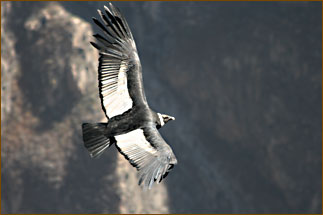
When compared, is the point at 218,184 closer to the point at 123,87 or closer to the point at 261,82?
the point at 261,82

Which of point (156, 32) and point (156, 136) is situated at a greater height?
point (156, 32)

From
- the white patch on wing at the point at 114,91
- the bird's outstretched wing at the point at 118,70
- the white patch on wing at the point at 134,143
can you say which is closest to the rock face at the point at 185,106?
the bird's outstretched wing at the point at 118,70

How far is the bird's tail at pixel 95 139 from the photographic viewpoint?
8.12 metres

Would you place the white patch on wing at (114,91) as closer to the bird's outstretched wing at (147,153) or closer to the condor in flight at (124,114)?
the condor in flight at (124,114)

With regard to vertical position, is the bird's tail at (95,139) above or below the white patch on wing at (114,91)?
below

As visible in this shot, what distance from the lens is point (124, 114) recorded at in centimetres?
852

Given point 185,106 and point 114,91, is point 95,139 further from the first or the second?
point 185,106

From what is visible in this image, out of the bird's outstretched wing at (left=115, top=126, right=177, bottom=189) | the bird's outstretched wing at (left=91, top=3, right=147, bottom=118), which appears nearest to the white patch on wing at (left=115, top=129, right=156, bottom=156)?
the bird's outstretched wing at (left=115, top=126, right=177, bottom=189)

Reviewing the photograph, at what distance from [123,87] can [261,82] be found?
19.7 metres

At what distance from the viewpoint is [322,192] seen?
2856 centimetres

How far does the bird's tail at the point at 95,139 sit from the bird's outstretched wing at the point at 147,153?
0.25 m

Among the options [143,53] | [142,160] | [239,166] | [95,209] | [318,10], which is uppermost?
[318,10]

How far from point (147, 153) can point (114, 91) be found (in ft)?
5.08

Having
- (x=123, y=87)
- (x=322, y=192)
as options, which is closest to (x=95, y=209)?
(x=322, y=192)
